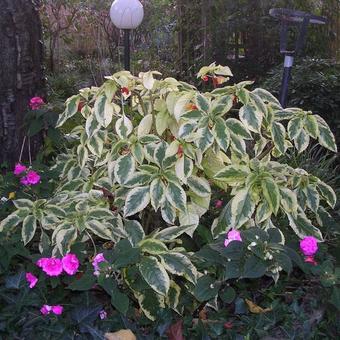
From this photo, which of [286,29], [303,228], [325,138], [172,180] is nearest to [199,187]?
[172,180]

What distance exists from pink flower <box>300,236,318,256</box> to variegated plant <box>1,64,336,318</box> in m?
0.09

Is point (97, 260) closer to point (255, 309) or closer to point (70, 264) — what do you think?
point (70, 264)

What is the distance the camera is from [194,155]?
168cm

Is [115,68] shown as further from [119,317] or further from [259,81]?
[119,317]

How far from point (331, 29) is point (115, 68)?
3.20 meters

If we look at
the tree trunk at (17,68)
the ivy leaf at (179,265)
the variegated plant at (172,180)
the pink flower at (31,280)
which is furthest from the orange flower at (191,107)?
the tree trunk at (17,68)

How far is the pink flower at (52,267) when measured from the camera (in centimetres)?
151

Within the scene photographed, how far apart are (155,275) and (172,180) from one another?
13.2 inches

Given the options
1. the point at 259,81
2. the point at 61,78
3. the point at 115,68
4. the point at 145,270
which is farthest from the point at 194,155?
the point at 115,68

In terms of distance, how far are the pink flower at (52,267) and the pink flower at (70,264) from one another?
18 millimetres

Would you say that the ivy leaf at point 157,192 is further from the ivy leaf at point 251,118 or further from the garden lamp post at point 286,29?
the garden lamp post at point 286,29

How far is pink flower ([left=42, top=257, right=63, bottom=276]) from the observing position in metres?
1.51

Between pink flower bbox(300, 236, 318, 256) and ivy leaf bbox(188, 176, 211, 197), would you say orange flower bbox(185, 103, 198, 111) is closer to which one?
ivy leaf bbox(188, 176, 211, 197)

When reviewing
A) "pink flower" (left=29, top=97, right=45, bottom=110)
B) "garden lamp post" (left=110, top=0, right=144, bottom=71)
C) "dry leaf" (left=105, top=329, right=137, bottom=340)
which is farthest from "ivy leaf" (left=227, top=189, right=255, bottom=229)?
"garden lamp post" (left=110, top=0, right=144, bottom=71)
